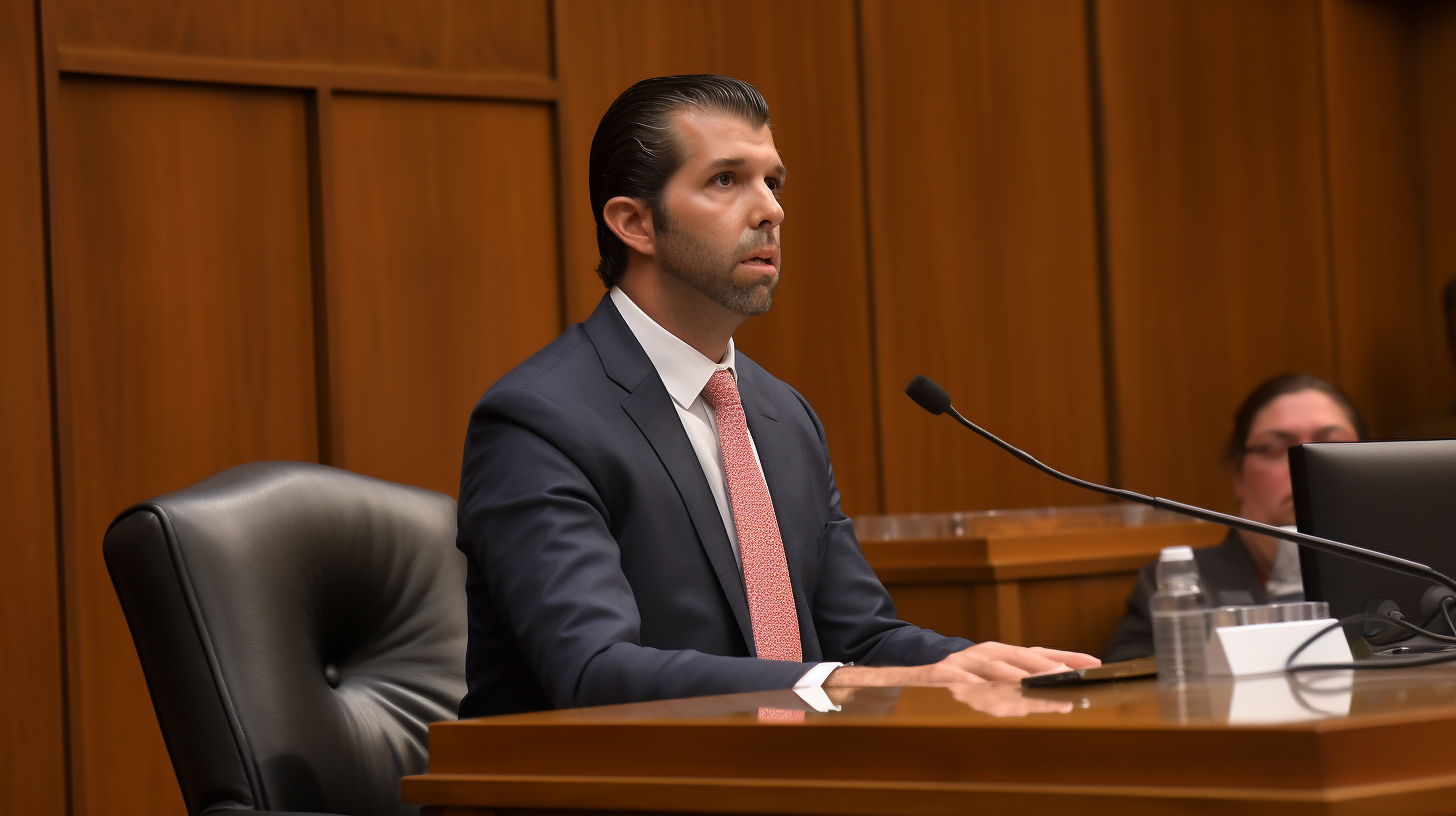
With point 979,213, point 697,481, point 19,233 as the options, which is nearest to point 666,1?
point 979,213

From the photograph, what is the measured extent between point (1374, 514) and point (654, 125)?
3.22ft

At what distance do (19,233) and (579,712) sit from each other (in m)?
2.18

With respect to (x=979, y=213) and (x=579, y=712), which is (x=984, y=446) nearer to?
(x=979, y=213)

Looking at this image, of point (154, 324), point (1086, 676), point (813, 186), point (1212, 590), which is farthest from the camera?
point (813, 186)

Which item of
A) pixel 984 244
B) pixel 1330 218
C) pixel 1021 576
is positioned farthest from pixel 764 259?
pixel 1330 218

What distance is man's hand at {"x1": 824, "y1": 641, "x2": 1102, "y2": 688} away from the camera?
1.29 m

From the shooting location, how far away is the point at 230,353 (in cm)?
312

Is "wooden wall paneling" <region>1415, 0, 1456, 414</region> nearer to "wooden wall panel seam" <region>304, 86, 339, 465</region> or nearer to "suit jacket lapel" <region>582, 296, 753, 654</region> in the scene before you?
"wooden wall panel seam" <region>304, 86, 339, 465</region>

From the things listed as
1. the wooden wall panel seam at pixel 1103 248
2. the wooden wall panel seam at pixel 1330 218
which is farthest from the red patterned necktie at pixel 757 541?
the wooden wall panel seam at pixel 1330 218

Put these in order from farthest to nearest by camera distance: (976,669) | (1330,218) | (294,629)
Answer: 1. (1330,218)
2. (294,629)
3. (976,669)

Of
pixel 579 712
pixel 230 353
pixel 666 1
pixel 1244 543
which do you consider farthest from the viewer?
pixel 666 1

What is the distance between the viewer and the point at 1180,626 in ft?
3.98

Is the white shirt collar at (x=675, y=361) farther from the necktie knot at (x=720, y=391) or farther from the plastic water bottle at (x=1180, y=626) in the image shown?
the plastic water bottle at (x=1180, y=626)

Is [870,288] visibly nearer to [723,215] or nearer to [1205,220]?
[1205,220]
